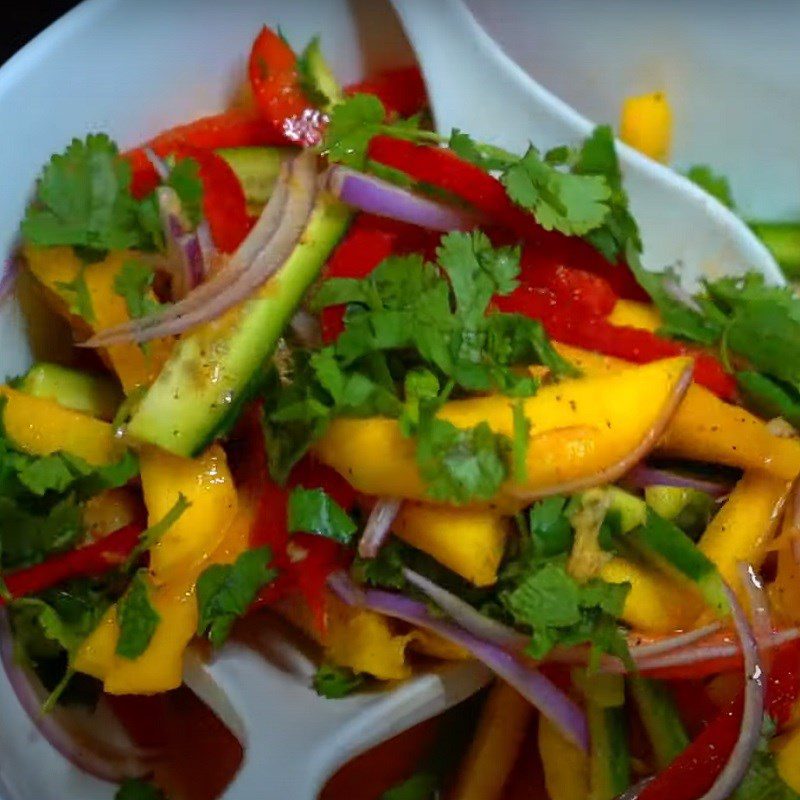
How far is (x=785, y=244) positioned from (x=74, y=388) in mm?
1070

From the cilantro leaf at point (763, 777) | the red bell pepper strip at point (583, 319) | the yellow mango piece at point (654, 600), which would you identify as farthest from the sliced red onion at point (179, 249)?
the cilantro leaf at point (763, 777)

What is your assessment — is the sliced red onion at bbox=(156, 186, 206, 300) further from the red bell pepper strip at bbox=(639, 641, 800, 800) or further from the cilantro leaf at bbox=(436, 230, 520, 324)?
the red bell pepper strip at bbox=(639, 641, 800, 800)

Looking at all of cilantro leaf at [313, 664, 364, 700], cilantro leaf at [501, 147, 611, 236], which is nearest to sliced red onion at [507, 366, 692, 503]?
cilantro leaf at [501, 147, 611, 236]

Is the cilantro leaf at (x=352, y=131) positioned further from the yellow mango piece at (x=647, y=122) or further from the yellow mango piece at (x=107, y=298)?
the yellow mango piece at (x=647, y=122)

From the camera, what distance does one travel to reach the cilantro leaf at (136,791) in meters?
1.31

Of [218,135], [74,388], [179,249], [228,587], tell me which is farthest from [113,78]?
[228,587]

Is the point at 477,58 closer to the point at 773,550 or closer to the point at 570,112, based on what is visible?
the point at 570,112

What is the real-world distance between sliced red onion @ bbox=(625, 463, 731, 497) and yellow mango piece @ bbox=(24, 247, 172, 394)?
1.83 feet

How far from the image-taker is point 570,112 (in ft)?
4.98

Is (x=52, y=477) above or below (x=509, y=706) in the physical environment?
above

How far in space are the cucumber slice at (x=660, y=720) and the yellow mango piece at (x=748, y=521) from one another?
18 cm

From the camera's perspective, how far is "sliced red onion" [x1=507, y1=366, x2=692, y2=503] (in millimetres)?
1106

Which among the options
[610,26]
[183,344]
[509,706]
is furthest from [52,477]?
[610,26]

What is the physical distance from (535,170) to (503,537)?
423 millimetres
